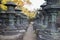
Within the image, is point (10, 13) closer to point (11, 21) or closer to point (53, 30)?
point (11, 21)

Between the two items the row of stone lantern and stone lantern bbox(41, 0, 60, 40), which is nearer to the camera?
stone lantern bbox(41, 0, 60, 40)

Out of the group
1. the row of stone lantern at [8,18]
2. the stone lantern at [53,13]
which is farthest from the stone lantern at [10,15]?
the stone lantern at [53,13]

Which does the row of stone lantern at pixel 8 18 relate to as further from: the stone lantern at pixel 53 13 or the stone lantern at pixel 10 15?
the stone lantern at pixel 53 13

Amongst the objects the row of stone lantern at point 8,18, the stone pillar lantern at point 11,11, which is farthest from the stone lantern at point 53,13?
the stone pillar lantern at point 11,11

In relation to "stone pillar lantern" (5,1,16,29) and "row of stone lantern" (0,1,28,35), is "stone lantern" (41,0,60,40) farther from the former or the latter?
"stone pillar lantern" (5,1,16,29)

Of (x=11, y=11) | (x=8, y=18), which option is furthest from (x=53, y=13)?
(x=8, y=18)

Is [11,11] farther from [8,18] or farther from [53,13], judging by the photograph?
[53,13]

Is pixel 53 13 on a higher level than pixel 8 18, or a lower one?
higher

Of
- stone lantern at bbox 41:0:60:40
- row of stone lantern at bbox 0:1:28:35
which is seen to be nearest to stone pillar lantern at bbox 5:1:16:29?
row of stone lantern at bbox 0:1:28:35

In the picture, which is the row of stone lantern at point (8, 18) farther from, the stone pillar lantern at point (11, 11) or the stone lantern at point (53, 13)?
the stone lantern at point (53, 13)

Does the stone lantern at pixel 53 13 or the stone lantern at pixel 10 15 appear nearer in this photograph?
the stone lantern at pixel 53 13

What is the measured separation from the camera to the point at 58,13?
27.7ft

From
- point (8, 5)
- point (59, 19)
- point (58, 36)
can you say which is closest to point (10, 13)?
point (8, 5)

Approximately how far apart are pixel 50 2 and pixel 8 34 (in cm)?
567
